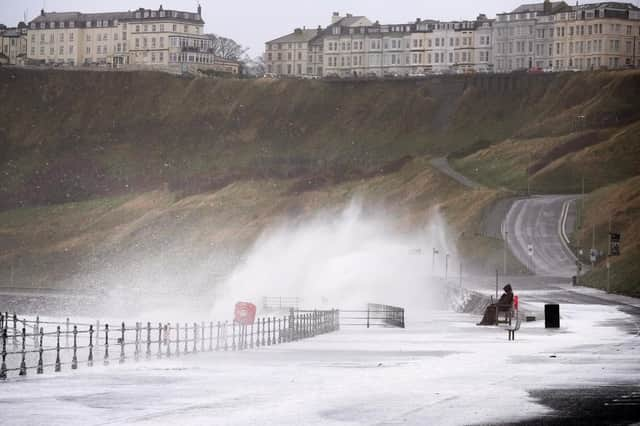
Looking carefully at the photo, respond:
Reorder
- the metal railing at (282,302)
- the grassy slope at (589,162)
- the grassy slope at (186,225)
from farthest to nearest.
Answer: the grassy slope at (186,225) → the grassy slope at (589,162) → the metal railing at (282,302)

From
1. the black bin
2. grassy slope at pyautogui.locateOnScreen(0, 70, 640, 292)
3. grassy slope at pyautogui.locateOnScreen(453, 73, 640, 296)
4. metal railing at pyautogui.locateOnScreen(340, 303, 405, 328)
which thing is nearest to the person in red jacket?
the black bin

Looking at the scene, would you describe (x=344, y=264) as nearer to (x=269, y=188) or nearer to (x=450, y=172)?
(x=450, y=172)

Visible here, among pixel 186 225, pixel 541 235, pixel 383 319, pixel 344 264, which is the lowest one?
pixel 383 319

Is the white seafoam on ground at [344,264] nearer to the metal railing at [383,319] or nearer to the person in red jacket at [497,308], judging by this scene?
the metal railing at [383,319]

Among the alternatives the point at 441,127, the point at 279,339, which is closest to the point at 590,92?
the point at 441,127

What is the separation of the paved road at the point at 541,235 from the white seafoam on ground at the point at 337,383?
56102 mm

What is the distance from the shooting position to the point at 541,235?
115 meters

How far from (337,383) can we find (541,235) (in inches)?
3437

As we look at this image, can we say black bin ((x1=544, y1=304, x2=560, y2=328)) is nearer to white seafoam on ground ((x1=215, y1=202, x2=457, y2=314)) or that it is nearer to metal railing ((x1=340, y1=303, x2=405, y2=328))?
metal railing ((x1=340, y1=303, x2=405, y2=328))

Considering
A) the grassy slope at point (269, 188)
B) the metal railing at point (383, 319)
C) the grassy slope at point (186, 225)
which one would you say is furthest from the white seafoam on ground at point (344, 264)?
the metal railing at point (383, 319)

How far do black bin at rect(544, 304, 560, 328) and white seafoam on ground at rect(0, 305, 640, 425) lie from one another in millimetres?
4169

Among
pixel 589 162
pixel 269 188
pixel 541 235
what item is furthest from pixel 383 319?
pixel 269 188

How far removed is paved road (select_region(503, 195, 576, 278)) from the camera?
102 m

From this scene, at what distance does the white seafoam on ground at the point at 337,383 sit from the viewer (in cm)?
2377
